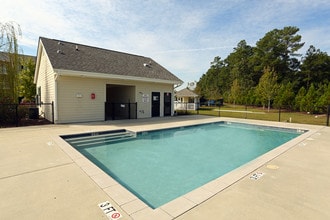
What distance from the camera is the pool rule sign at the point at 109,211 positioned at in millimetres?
2320

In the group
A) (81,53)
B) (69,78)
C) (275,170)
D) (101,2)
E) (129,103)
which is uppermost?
(101,2)

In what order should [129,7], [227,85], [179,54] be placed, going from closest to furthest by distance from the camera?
1. [129,7]
2. [179,54]
3. [227,85]

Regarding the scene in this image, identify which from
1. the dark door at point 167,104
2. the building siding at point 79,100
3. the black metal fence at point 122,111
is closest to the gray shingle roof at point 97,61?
the building siding at point 79,100

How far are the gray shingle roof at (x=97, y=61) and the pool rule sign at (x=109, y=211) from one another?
9.43m

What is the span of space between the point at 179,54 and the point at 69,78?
1491 centimetres

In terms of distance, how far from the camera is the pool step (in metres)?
7.25

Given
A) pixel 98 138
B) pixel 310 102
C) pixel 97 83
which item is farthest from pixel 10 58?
pixel 310 102

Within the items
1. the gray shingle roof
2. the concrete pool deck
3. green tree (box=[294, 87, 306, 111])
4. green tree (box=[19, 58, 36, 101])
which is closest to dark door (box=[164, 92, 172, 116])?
the gray shingle roof

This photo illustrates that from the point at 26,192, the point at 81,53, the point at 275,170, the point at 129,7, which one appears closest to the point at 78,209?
the point at 26,192

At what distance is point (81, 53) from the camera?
1273 cm

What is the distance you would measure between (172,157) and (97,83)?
25.7ft

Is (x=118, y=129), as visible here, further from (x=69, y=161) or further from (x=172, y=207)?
(x=172, y=207)

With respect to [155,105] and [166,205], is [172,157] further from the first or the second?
[155,105]

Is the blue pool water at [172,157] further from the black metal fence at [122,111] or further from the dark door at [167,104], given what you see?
the dark door at [167,104]
